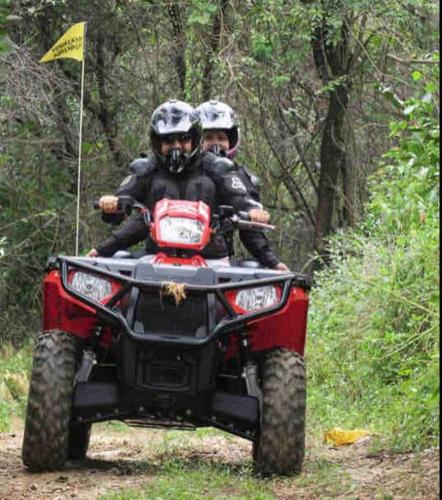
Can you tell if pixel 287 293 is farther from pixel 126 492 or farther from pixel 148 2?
pixel 148 2

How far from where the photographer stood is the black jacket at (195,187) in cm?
805

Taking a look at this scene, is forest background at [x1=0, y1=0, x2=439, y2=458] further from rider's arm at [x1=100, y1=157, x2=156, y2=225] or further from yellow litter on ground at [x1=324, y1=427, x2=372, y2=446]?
rider's arm at [x1=100, y1=157, x2=156, y2=225]

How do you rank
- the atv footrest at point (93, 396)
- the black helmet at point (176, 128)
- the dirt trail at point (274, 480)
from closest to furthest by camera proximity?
the dirt trail at point (274, 480) → the atv footrest at point (93, 396) → the black helmet at point (176, 128)

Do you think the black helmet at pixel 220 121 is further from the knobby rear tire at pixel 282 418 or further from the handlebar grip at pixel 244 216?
the knobby rear tire at pixel 282 418

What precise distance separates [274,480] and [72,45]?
5722mm

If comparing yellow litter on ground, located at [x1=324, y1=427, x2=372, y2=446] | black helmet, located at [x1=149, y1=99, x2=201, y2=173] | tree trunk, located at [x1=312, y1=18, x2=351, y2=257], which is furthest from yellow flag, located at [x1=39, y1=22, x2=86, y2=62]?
tree trunk, located at [x1=312, y1=18, x2=351, y2=257]

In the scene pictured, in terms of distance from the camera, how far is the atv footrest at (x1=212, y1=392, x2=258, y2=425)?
7.36 metres

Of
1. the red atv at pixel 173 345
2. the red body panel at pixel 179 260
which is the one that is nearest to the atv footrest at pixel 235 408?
the red atv at pixel 173 345

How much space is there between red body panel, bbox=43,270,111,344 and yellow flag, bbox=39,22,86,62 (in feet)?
14.5

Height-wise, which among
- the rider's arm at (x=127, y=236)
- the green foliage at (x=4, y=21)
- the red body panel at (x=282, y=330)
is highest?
the green foliage at (x=4, y=21)

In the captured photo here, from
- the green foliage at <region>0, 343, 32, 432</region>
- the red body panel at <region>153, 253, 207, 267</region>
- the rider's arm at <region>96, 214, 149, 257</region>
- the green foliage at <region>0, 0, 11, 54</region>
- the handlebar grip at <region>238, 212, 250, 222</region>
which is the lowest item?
the green foliage at <region>0, 343, 32, 432</region>

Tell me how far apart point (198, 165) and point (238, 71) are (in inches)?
344

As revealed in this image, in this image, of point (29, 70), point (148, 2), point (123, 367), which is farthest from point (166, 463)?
point (148, 2)

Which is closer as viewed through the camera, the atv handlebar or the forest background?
the atv handlebar
